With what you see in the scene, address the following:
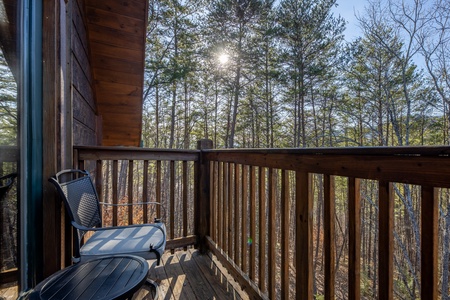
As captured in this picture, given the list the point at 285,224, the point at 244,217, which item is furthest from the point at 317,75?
the point at 285,224

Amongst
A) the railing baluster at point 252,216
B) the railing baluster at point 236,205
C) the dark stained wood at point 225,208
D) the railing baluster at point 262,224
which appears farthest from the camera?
the dark stained wood at point 225,208

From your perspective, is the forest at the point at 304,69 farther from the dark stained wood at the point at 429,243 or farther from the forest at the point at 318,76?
the dark stained wood at the point at 429,243

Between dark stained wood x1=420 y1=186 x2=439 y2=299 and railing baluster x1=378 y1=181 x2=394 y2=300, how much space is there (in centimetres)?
11

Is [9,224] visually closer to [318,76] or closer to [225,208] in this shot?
[225,208]

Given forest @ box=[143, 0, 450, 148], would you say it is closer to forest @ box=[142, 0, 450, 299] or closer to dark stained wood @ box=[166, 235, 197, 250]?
forest @ box=[142, 0, 450, 299]

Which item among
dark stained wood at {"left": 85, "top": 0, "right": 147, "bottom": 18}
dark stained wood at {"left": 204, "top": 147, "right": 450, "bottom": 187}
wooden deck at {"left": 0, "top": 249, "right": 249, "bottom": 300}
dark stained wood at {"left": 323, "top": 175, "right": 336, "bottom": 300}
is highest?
dark stained wood at {"left": 85, "top": 0, "right": 147, "bottom": 18}

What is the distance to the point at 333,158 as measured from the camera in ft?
3.46

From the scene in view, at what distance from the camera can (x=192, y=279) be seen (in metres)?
2.14

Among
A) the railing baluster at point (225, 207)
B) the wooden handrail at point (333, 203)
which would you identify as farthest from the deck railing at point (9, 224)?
the railing baluster at point (225, 207)

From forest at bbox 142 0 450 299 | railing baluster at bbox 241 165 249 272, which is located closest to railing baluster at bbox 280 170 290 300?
railing baluster at bbox 241 165 249 272

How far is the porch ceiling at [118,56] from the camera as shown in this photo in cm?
283

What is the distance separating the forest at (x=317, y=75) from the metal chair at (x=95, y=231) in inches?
252

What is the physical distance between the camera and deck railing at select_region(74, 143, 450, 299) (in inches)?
29.5

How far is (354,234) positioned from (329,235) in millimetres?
152
